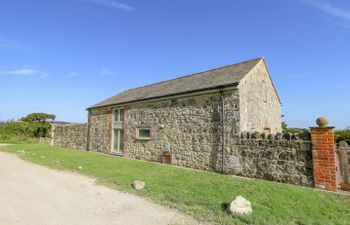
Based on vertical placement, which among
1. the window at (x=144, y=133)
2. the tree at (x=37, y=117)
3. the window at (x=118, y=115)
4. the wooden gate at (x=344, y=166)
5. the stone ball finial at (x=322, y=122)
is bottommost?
the wooden gate at (x=344, y=166)

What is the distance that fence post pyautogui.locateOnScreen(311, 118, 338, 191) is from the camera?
6.82 m

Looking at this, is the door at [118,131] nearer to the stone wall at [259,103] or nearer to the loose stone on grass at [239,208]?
the stone wall at [259,103]

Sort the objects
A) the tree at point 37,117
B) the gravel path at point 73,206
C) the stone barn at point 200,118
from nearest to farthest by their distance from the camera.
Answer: the gravel path at point 73,206 → the stone barn at point 200,118 → the tree at point 37,117

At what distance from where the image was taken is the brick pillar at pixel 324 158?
22.4 feet

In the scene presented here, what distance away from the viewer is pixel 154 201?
5414 mm

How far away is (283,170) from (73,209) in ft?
23.7

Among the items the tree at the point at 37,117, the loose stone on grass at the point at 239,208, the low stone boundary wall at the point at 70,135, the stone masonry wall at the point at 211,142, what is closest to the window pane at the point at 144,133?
the stone masonry wall at the point at 211,142

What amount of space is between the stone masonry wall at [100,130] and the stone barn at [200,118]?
588 millimetres

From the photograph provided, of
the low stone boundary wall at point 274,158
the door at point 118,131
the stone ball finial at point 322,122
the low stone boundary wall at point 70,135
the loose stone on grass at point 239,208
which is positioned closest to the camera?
the loose stone on grass at point 239,208

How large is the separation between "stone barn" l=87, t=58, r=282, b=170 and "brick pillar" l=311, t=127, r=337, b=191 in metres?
3.00

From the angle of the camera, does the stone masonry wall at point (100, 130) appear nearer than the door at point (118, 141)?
No

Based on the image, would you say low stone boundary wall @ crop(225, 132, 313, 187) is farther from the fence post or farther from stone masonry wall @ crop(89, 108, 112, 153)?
stone masonry wall @ crop(89, 108, 112, 153)

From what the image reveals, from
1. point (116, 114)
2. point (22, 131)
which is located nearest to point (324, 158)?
point (116, 114)

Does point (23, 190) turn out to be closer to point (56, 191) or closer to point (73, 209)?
point (56, 191)
